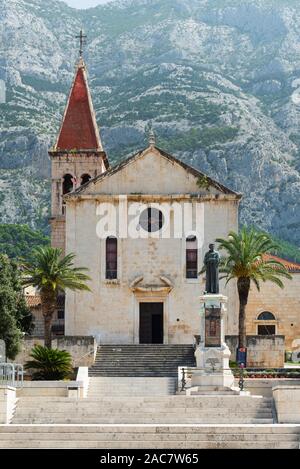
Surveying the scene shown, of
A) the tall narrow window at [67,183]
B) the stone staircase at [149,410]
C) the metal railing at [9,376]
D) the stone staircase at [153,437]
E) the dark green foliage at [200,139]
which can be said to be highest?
the dark green foliage at [200,139]

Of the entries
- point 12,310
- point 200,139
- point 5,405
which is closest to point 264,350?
point 12,310

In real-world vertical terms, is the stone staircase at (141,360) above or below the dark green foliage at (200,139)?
below

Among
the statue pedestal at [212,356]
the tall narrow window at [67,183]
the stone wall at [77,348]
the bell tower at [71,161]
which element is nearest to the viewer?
the statue pedestal at [212,356]

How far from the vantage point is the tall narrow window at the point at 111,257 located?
143 feet

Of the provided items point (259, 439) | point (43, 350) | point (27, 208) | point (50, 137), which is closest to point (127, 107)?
point (50, 137)

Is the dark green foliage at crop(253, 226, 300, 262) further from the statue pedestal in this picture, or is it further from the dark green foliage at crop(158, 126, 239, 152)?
the statue pedestal

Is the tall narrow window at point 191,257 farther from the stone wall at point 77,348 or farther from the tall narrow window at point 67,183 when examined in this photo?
the tall narrow window at point 67,183

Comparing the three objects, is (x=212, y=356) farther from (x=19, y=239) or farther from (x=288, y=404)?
(x=19, y=239)

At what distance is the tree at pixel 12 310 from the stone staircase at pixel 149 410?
9.24m

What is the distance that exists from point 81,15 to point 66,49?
20.8m

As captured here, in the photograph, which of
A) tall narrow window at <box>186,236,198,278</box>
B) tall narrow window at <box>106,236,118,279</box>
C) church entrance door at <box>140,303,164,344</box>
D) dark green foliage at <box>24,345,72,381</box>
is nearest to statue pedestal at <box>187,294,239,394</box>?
dark green foliage at <box>24,345,72,381</box>

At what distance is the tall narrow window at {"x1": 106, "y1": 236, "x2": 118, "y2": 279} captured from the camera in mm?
43719

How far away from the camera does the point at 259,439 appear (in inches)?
934

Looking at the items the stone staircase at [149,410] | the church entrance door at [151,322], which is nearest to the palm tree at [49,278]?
the church entrance door at [151,322]
